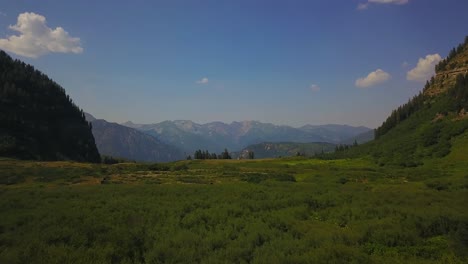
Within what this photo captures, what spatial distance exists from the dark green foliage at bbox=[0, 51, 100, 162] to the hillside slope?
384ft

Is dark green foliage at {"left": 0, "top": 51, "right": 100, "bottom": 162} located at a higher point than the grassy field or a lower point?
higher

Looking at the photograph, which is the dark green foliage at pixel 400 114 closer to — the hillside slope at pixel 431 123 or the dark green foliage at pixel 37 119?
the hillside slope at pixel 431 123

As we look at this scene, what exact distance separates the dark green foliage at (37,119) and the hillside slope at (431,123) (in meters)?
117

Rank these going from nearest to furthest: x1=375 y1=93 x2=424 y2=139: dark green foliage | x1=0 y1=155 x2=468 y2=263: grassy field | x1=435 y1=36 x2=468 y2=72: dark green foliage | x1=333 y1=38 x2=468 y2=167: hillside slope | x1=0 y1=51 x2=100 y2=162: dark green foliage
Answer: x1=0 y1=155 x2=468 y2=263: grassy field < x1=333 y1=38 x2=468 y2=167: hillside slope < x1=0 y1=51 x2=100 y2=162: dark green foliage < x1=375 y1=93 x2=424 y2=139: dark green foliage < x1=435 y1=36 x2=468 y2=72: dark green foliage

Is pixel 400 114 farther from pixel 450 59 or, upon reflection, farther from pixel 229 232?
pixel 229 232

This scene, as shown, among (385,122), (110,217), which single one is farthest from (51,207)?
(385,122)

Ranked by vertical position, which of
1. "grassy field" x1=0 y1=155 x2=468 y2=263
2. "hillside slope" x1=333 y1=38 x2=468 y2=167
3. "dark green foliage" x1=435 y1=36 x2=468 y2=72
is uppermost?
"dark green foliage" x1=435 y1=36 x2=468 y2=72

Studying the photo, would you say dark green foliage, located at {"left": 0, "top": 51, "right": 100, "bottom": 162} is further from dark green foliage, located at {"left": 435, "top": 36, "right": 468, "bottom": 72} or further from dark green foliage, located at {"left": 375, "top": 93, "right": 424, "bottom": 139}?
dark green foliage, located at {"left": 435, "top": 36, "right": 468, "bottom": 72}

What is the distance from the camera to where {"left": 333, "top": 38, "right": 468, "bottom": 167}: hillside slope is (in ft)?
282

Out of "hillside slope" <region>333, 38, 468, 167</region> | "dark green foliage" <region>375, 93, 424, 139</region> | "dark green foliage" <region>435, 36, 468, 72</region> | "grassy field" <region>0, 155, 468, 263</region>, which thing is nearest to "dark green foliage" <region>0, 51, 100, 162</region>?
"grassy field" <region>0, 155, 468, 263</region>

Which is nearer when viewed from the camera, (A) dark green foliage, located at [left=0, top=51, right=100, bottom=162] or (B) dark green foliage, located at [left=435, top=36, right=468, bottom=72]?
(A) dark green foliage, located at [left=0, top=51, right=100, bottom=162]

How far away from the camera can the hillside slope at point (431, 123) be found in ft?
282

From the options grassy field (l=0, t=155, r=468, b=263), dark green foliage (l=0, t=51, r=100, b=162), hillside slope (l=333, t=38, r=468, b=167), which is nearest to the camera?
grassy field (l=0, t=155, r=468, b=263)

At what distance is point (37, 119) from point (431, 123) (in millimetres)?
158039
